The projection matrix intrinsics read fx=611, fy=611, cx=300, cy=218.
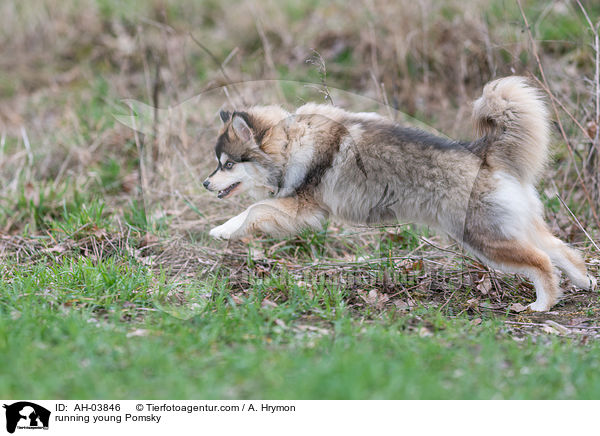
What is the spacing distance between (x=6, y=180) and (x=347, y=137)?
15.1ft

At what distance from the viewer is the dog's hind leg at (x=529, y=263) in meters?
4.25

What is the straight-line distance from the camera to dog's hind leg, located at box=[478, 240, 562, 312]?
4246 millimetres

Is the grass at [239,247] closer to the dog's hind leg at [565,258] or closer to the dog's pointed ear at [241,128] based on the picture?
the dog's hind leg at [565,258]

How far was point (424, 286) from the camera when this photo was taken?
4918 mm

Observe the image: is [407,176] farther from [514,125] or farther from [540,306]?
[540,306]

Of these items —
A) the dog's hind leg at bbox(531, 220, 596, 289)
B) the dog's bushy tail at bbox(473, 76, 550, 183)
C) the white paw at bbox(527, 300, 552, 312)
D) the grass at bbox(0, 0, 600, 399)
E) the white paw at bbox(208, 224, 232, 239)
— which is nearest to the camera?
the grass at bbox(0, 0, 600, 399)

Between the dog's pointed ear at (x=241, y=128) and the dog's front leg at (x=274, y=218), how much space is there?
49 cm

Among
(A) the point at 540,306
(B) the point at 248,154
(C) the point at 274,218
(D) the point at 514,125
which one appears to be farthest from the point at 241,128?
(A) the point at 540,306
